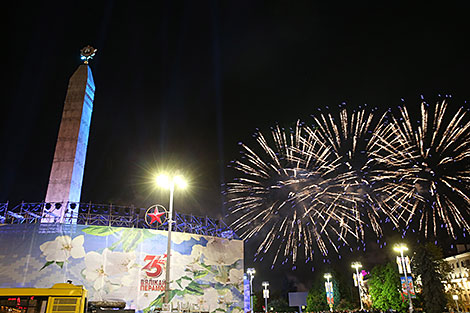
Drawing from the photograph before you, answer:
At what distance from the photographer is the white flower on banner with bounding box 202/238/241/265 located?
107 feet

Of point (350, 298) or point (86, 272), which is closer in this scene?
point (86, 272)

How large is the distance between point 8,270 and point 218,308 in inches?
654

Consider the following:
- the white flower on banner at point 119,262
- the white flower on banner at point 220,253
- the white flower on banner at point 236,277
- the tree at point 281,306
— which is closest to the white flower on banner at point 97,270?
the white flower on banner at point 119,262

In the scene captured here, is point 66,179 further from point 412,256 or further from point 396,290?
point 396,290

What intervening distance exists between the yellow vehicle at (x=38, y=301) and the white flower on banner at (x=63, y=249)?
1528cm

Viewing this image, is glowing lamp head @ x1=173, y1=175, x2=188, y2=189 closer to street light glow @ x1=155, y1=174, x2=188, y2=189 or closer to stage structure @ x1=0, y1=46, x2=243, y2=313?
street light glow @ x1=155, y1=174, x2=188, y2=189

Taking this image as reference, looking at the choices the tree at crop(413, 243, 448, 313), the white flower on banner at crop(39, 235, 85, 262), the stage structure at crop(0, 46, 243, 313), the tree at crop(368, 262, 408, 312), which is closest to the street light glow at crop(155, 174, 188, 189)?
the stage structure at crop(0, 46, 243, 313)

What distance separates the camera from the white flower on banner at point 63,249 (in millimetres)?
26562

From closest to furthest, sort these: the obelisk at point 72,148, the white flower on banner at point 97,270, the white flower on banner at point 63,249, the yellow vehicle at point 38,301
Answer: the yellow vehicle at point 38,301
the white flower on banner at point 63,249
the white flower on banner at point 97,270
the obelisk at point 72,148

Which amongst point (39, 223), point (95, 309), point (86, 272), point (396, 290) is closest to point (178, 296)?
point (86, 272)

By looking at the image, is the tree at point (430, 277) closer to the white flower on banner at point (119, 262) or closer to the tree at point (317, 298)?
the tree at point (317, 298)

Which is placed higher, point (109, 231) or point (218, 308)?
point (109, 231)

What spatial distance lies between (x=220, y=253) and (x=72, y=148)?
54.2ft

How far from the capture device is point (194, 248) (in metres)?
31.9
